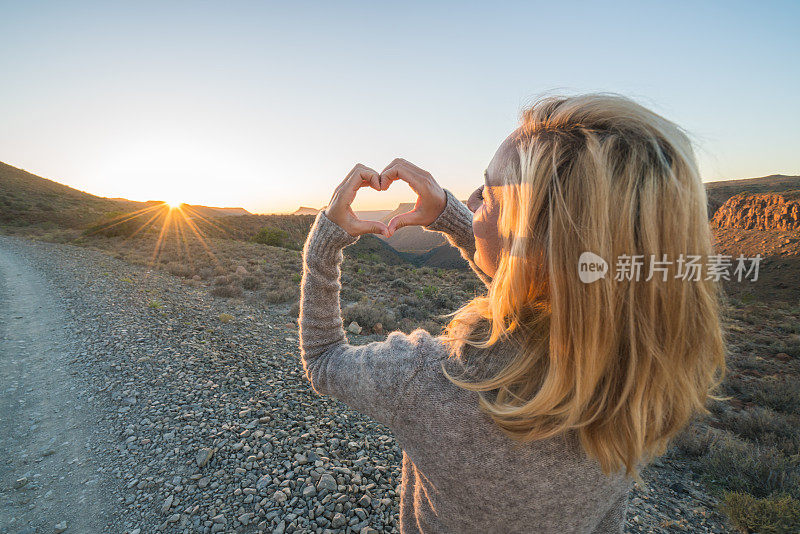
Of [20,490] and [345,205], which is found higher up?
[345,205]

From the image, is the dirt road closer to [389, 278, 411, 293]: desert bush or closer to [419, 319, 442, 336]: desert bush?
[419, 319, 442, 336]: desert bush

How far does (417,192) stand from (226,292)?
404 inches

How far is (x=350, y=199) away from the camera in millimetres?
1323

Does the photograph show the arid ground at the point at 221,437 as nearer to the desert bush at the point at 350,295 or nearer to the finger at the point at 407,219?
the finger at the point at 407,219

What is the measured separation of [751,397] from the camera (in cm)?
622

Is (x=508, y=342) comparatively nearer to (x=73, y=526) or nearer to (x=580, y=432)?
(x=580, y=432)

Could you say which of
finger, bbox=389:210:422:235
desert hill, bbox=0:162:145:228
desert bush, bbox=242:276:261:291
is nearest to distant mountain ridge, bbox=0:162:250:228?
desert hill, bbox=0:162:145:228

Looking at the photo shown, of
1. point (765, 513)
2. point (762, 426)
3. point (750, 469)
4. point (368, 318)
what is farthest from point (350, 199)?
point (368, 318)

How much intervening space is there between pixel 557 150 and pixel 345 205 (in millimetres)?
770

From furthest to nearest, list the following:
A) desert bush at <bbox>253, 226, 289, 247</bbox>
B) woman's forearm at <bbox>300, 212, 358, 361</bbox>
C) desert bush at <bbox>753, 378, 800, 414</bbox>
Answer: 1. desert bush at <bbox>253, 226, 289, 247</bbox>
2. desert bush at <bbox>753, 378, 800, 414</bbox>
3. woman's forearm at <bbox>300, 212, 358, 361</bbox>

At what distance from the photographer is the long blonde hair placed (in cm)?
75

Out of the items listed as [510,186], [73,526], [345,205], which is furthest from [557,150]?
[73,526]

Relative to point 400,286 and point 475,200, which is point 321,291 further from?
point 400,286

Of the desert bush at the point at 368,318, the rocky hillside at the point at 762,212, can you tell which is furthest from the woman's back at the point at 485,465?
the rocky hillside at the point at 762,212
